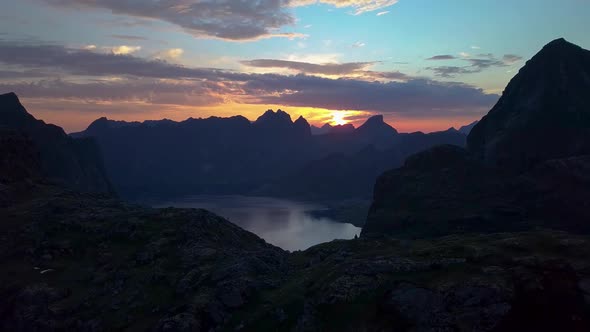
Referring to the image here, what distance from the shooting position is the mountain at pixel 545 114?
16100cm

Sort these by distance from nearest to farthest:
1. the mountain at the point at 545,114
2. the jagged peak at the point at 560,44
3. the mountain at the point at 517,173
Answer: the mountain at the point at 517,173
the mountain at the point at 545,114
the jagged peak at the point at 560,44

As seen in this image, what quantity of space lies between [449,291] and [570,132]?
159 metres

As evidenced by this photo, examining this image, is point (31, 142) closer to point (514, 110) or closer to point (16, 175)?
point (16, 175)

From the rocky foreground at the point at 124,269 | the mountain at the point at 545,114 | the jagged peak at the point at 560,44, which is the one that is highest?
the jagged peak at the point at 560,44

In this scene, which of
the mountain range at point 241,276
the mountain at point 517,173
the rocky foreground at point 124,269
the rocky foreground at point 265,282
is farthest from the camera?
the mountain at point 517,173

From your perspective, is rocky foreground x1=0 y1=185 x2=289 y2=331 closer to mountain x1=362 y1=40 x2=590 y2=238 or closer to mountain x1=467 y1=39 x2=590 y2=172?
mountain x1=362 y1=40 x2=590 y2=238

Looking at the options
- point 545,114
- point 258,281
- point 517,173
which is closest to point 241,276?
point 258,281

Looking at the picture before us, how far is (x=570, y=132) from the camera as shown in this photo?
525 feet

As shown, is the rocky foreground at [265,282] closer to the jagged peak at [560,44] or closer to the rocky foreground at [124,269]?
the rocky foreground at [124,269]

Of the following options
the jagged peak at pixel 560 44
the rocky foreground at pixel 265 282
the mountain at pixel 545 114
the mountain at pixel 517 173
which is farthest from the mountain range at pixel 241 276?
the jagged peak at pixel 560 44

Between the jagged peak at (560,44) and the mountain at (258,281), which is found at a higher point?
the jagged peak at (560,44)

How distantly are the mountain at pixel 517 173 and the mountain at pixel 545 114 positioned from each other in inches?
14.1

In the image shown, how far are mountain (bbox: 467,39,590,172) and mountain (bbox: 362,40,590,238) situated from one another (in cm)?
36

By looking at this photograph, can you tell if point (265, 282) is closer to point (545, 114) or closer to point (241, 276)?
point (241, 276)
